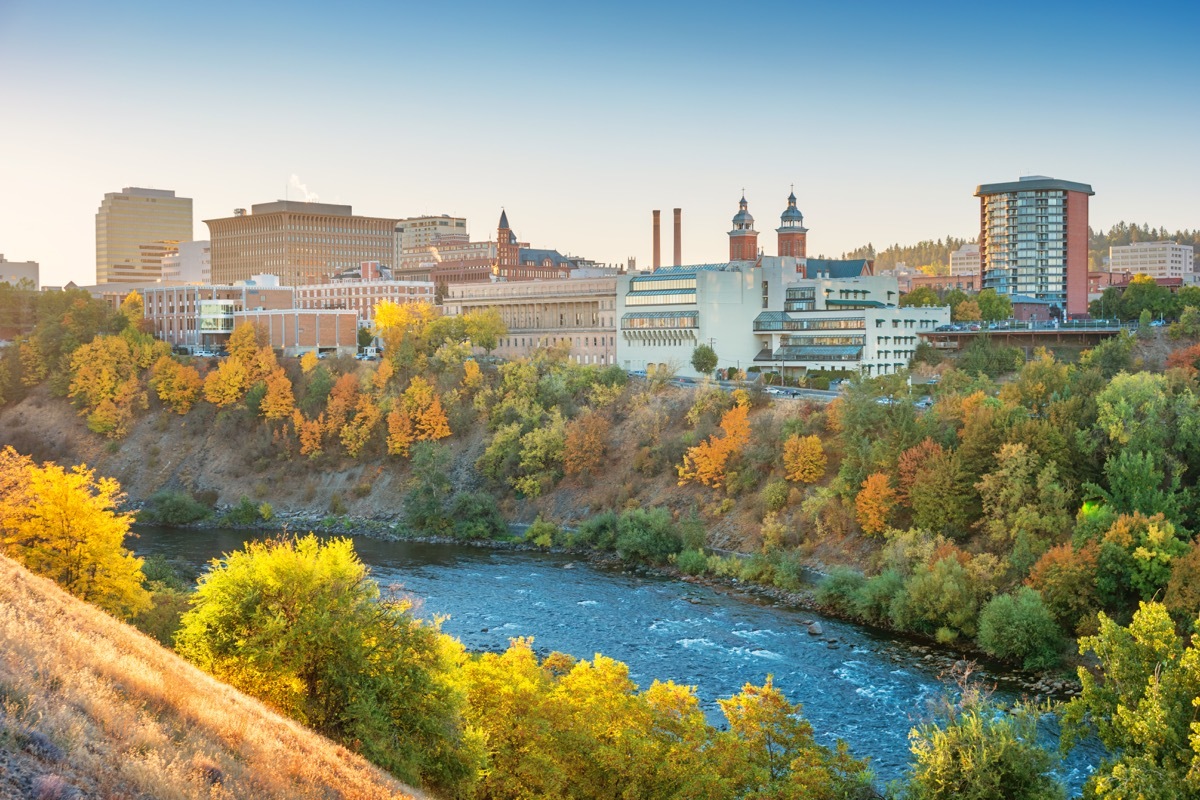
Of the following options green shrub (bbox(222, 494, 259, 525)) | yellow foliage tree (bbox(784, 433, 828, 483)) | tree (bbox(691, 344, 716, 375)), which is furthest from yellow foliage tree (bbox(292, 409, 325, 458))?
yellow foliage tree (bbox(784, 433, 828, 483))

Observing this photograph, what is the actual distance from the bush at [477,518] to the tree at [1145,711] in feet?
175

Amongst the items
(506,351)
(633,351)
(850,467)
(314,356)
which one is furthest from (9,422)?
(850,467)

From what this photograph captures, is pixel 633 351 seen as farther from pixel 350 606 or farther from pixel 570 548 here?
pixel 350 606

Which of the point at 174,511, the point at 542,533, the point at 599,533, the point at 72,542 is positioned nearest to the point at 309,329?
the point at 174,511

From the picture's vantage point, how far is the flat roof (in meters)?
161

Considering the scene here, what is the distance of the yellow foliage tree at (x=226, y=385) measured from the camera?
108 metres

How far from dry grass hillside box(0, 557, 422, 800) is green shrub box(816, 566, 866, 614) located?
125 ft

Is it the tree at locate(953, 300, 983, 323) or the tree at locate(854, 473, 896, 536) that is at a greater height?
the tree at locate(953, 300, 983, 323)

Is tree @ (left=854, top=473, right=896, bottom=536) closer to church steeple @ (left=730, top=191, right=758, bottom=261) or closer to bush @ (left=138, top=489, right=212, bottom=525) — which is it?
bush @ (left=138, top=489, right=212, bottom=525)

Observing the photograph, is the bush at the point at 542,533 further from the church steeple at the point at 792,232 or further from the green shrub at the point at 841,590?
the church steeple at the point at 792,232

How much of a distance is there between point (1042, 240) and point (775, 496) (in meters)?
108

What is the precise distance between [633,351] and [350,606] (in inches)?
3534

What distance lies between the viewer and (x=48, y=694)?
695 inches

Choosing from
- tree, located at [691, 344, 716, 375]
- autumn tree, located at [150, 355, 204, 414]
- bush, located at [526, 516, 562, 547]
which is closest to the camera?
bush, located at [526, 516, 562, 547]
